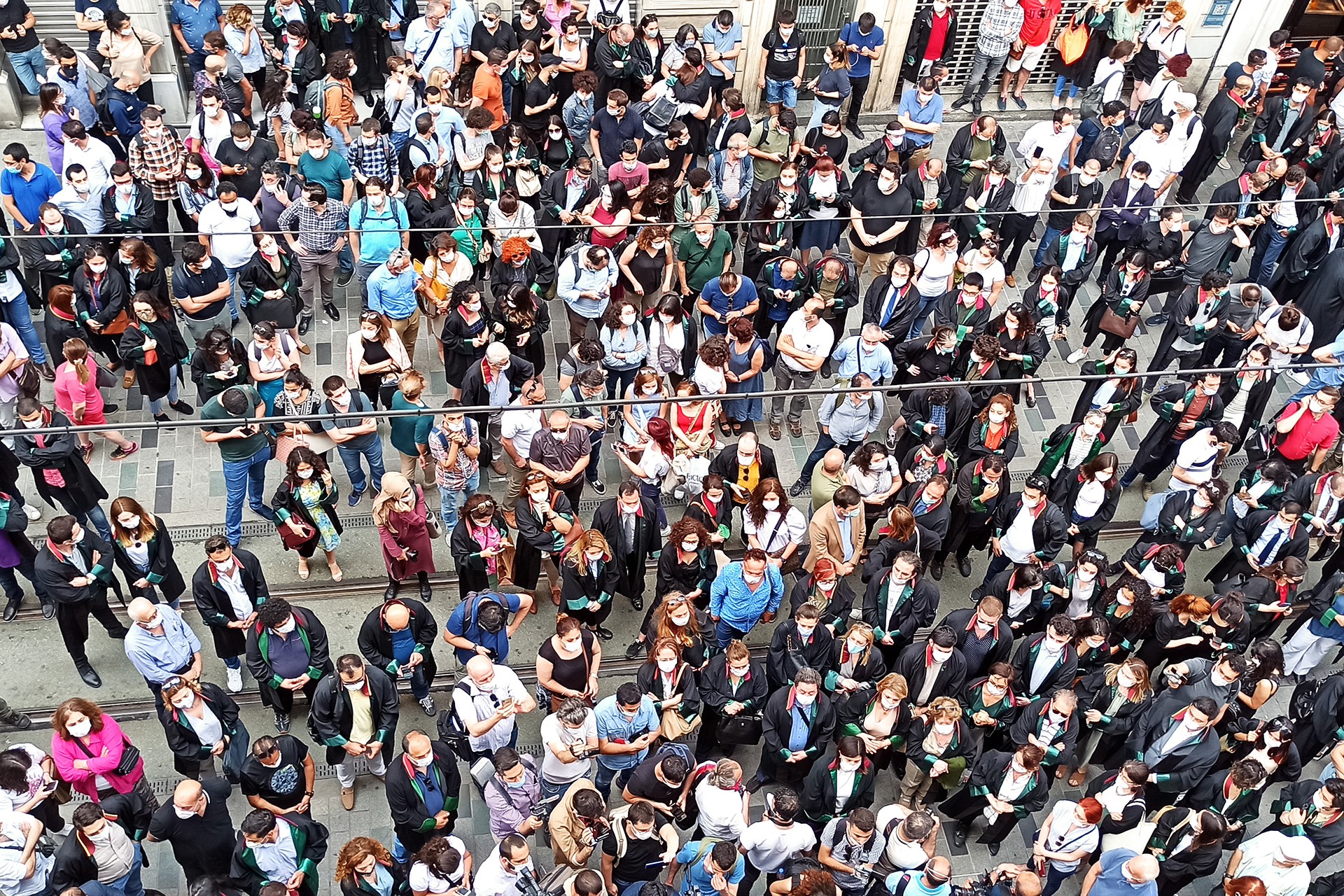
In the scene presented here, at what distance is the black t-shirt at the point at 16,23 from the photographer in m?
14.2

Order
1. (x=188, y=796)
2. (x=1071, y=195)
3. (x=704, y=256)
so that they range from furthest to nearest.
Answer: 1. (x=1071, y=195)
2. (x=704, y=256)
3. (x=188, y=796)

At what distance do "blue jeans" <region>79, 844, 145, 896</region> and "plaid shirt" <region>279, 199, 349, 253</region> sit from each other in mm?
5786

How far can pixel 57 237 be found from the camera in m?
12.0

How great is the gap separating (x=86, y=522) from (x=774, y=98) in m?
8.79

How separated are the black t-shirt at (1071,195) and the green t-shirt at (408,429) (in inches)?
261

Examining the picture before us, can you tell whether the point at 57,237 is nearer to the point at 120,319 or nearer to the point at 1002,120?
the point at 120,319

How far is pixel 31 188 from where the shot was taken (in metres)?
11.9

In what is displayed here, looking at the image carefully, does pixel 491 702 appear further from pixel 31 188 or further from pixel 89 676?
pixel 31 188

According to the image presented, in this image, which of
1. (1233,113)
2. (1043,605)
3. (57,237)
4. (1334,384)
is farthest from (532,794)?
(1233,113)

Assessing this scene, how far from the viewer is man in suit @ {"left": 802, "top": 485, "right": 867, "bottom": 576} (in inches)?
396

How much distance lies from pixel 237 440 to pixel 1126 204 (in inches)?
355

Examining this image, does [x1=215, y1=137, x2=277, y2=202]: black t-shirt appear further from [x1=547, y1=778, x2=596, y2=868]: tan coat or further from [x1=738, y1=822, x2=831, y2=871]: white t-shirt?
[x1=738, y1=822, x2=831, y2=871]: white t-shirt

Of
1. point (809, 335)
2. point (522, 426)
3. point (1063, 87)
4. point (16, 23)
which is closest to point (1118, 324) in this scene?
point (809, 335)

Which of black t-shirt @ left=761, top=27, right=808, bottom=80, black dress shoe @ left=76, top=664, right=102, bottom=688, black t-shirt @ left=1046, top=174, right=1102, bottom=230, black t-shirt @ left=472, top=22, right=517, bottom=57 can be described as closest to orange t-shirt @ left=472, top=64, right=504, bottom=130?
black t-shirt @ left=472, top=22, right=517, bottom=57
